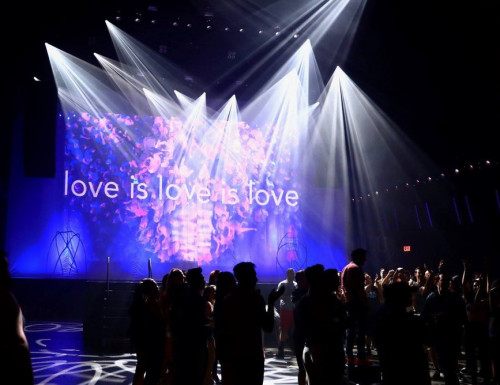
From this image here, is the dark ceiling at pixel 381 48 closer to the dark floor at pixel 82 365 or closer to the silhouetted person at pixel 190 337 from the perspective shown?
the dark floor at pixel 82 365

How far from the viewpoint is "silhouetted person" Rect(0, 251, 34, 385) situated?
2.93 meters

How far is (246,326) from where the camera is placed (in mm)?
3773

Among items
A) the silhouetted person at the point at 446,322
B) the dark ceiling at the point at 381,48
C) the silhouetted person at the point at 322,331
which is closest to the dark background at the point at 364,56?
the dark ceiling at the point at 381,48

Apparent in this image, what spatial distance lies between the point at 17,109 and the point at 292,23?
8.90 meters

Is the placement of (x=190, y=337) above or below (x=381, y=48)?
below

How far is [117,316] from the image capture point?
32.7ft

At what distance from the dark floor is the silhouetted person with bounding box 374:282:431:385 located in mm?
1778

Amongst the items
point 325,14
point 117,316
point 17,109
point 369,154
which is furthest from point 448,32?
point 17,109

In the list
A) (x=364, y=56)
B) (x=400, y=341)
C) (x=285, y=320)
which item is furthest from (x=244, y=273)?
(x=364, y=56)

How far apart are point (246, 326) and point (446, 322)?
110 inches

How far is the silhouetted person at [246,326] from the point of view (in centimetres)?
371

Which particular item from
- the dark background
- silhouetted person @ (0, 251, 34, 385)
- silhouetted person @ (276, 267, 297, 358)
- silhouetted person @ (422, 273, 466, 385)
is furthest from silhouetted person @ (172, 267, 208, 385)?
the dark background

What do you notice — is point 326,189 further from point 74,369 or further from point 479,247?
point 74,369

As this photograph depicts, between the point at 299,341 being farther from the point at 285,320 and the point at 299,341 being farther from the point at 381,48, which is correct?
the point at 381,48
